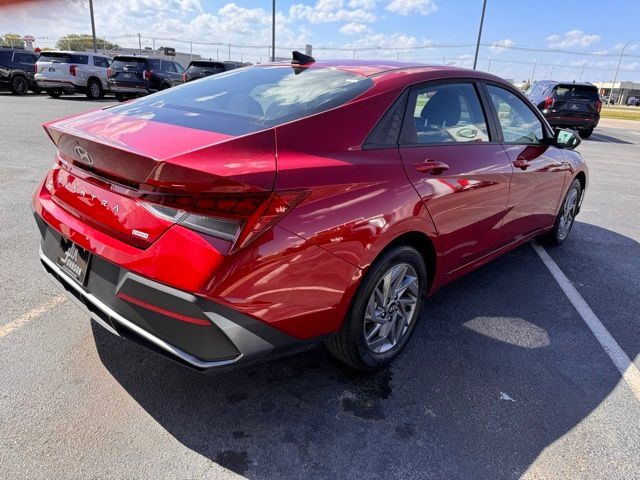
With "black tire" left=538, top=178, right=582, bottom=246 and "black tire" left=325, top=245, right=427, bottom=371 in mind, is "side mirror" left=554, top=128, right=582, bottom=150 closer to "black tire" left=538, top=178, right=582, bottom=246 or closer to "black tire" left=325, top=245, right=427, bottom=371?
"black tire" left=538, top=178, right=582, bottom=246

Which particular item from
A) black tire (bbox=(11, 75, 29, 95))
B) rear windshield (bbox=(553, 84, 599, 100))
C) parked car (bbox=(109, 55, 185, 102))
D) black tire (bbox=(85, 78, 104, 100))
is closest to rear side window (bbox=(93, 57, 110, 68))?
black tire (bbox=(85, 78, 104, 100))

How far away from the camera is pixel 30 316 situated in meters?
3.15

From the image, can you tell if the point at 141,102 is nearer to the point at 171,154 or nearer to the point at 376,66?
the point at 171,154

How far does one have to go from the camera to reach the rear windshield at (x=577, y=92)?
624 inches

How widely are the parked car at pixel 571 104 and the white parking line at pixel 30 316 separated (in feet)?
52.0

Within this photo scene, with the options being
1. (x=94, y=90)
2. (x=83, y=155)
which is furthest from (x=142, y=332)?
(x=94, y=90)

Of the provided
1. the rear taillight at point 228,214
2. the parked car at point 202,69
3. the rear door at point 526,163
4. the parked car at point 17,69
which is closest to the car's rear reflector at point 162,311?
the rear taillight at point 228,214

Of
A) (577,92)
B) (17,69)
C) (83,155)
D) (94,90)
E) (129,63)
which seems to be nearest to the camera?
(83,155)

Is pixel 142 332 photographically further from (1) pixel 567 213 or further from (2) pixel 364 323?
(1) pixel 567 213

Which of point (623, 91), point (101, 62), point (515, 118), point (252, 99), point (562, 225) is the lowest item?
point (623, 91)

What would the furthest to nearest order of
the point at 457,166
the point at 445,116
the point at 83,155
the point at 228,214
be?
the point at 445,116
the point at 457,166
the point at 83,155
the point at 228,214

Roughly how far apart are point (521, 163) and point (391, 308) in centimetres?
176

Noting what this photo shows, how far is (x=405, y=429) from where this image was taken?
2.38 metres

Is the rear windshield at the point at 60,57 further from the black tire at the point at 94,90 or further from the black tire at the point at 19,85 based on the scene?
the black tire at the point at 19,85
